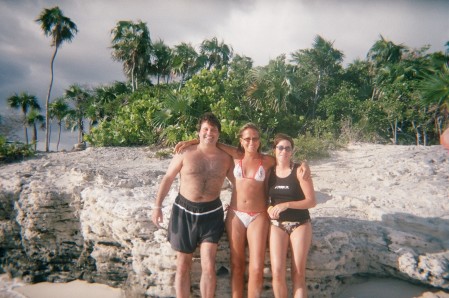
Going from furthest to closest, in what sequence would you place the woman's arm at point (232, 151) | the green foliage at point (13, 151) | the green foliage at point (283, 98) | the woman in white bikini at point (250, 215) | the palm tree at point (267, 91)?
the palm tree at point (267, 91) < the green foliage at point (283, 98) < the green foliage at point (13, 151) < the woman's arm at point (232, 151) < the woman in white bikini at point (250, 215)

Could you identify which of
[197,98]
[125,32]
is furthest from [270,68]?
[125,32]

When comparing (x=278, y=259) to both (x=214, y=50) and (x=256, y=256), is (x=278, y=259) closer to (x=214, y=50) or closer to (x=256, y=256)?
(x=256, y=256)

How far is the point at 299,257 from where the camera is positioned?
3.01 m

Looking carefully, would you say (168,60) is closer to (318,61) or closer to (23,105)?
(318,61)

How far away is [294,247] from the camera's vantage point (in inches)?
120

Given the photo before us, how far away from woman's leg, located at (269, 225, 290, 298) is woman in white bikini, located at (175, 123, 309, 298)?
10 centimetres

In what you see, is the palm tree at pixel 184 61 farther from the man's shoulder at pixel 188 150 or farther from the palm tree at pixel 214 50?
the man's shoulder at pixel 188 150

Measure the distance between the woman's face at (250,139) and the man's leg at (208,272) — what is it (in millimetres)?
1177

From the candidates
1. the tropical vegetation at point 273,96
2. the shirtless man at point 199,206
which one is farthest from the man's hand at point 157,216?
the tropical vegetation at point 273,96

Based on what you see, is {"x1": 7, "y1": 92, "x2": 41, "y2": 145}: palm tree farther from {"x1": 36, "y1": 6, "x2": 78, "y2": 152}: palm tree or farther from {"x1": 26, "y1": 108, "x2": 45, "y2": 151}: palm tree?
{"x1": 36, "y1": 6, "x2": 78, "y2": 152}: palm tree

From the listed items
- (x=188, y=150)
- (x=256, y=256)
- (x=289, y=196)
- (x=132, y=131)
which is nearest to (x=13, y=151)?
(x=132, y=131)

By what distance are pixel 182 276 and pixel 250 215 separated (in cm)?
102

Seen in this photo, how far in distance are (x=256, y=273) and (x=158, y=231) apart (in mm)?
1553

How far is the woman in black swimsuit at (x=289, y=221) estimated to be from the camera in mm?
2984
